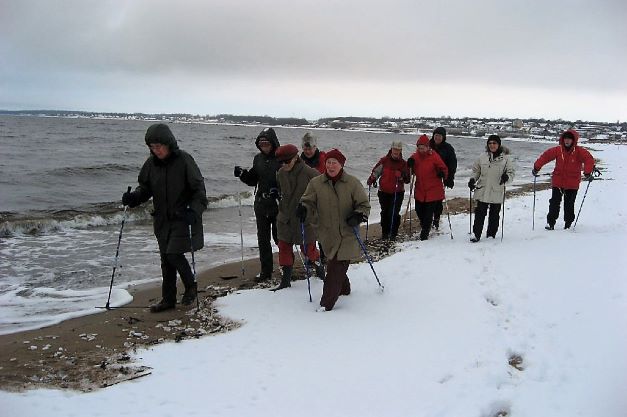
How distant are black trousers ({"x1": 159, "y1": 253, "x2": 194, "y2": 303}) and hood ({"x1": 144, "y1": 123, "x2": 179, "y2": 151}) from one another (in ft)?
4.68

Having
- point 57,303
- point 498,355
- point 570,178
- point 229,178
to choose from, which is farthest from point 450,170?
point 229,178

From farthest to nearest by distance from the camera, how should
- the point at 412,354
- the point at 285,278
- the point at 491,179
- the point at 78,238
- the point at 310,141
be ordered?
the point at 78,238 → the point at 491,179 → the point at 310,141 → the point at 285,278 → the point at 412,354

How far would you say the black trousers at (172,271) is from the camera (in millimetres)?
6234

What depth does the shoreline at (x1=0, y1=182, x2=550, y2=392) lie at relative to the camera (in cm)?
432

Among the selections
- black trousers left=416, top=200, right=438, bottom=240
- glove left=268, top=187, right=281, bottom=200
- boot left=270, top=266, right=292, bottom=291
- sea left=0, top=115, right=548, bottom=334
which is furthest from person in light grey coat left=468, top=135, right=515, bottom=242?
boot left=270, top=266, right=292, bottom=291

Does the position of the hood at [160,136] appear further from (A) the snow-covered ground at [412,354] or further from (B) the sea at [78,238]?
(A) the snow-covered ground at [412,354]

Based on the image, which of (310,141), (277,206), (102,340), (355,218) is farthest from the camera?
(310,141)

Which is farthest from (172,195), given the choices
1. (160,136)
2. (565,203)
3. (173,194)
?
(565,203)

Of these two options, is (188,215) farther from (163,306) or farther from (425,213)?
(425,213)

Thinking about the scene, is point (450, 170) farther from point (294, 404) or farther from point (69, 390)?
point (69, 390)

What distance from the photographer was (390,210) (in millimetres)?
10133

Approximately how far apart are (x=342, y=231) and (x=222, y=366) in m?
2.18

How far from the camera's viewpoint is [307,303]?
6.20 metres

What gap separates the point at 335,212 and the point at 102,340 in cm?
305
